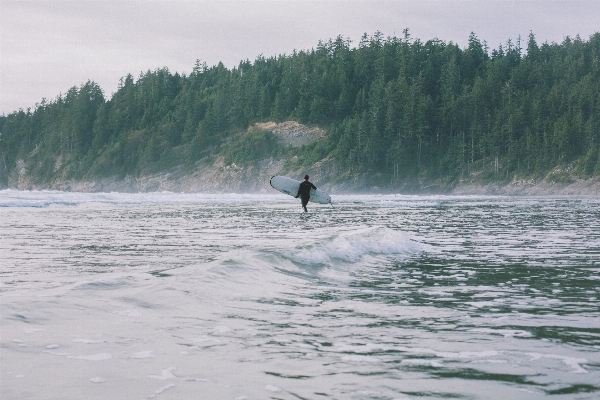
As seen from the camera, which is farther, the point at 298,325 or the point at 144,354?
the point at 298,325

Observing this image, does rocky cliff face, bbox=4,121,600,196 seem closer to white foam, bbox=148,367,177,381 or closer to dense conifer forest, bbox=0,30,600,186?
dense conifer forest, bbox=0,30,600,186

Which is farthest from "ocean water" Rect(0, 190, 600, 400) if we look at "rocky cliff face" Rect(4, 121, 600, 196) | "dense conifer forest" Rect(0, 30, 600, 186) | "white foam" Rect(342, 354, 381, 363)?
"dense conifer forest" Rect(0, 30, 600, 186)

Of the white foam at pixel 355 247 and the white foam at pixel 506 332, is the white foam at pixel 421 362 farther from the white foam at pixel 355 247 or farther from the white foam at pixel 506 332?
the white foam at pixel 355 247

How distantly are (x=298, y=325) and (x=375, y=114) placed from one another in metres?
115

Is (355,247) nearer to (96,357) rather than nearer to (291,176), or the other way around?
(96,357)

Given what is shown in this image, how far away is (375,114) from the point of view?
120 metres

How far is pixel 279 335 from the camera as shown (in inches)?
258

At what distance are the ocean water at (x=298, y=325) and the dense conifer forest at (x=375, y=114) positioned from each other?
89.2m

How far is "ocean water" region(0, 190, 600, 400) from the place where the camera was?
16.3 ft

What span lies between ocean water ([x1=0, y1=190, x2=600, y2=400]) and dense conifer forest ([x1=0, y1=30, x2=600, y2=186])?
89208 millimetres

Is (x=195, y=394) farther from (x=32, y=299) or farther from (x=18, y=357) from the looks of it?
(x=32, y=299)

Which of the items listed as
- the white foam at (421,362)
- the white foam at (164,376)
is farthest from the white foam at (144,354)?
the white foam at (421,362)

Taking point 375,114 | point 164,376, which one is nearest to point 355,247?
point 164,376

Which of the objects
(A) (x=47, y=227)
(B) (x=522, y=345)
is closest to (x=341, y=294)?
(B) (x=522, y=345)
